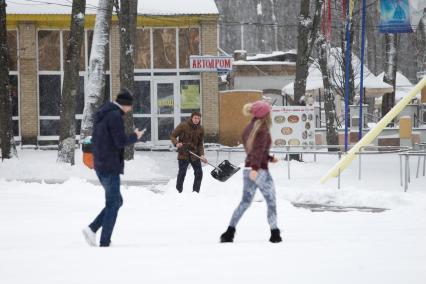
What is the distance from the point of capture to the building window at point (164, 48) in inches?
1245

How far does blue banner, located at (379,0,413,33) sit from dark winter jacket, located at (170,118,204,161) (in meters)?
8.04

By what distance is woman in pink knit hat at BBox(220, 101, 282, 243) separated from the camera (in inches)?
336

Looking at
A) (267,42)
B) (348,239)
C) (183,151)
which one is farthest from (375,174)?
(267,42)

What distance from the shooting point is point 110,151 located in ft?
27.2

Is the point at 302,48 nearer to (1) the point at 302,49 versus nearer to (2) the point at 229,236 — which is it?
(1) the point at 302,49

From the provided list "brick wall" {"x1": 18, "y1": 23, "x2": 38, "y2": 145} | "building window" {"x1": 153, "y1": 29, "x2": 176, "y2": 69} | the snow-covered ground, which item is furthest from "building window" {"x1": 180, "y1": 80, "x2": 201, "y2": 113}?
the snow-covered ground

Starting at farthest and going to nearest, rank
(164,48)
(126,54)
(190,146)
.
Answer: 1. (164,48)
2. (126,54)
3. (190,146)

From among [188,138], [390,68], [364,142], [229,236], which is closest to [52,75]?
[390,68]

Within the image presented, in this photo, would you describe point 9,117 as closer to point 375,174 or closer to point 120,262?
point 375,174

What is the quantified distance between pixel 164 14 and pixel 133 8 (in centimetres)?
594

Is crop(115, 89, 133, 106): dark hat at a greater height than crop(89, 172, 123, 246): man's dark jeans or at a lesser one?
greater

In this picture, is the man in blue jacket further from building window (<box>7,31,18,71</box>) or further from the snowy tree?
building window (<box>7,31,18,71</box>)

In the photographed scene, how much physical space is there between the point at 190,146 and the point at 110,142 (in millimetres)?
6361

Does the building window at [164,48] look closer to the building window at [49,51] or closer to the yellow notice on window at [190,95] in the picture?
the yellow notice on window at [190,95]
